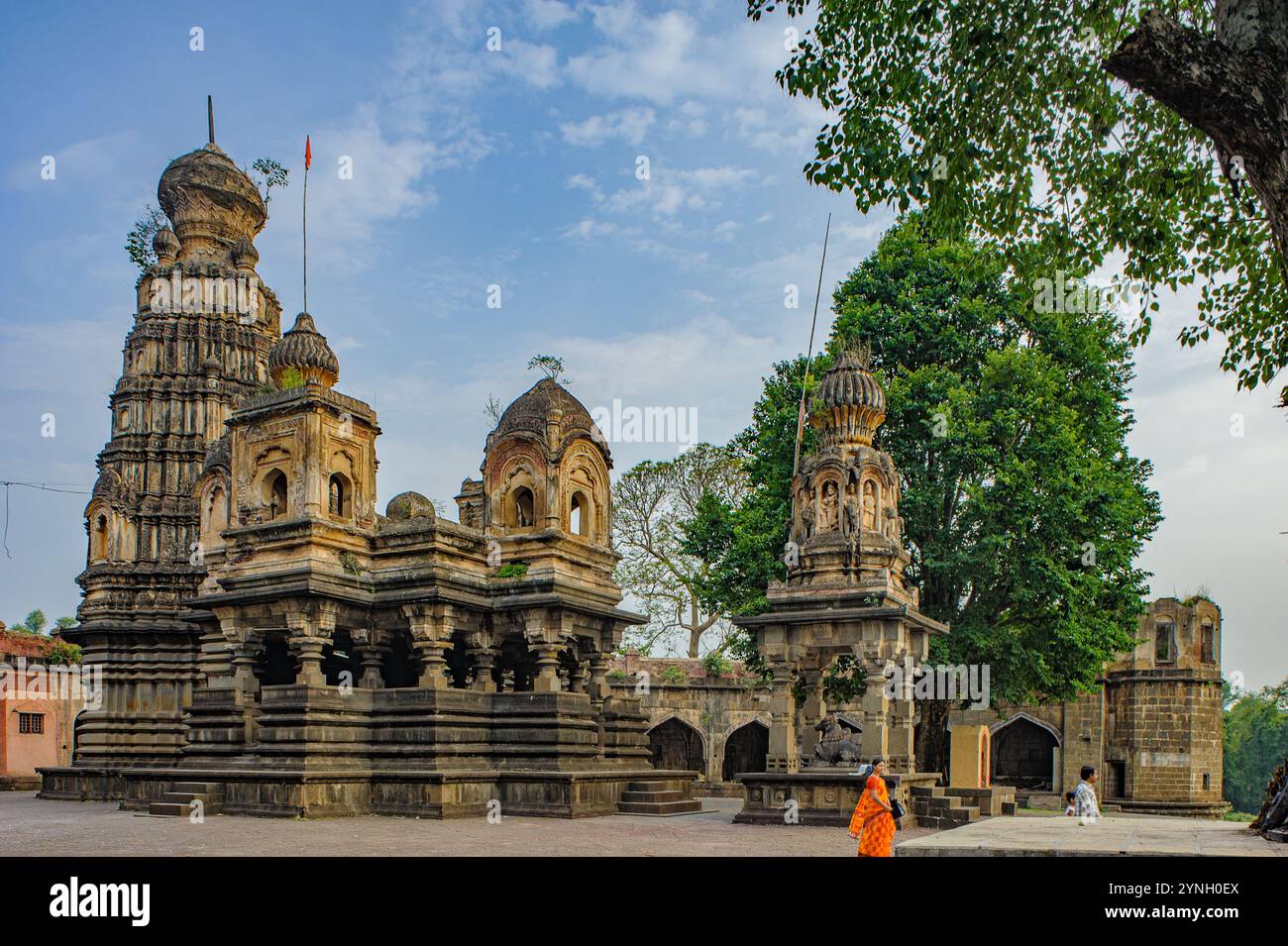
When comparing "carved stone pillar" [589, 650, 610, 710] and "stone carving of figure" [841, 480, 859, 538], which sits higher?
"stone carving of figure" [841, 480, 859, 538]

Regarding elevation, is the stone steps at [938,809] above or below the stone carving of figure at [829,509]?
below

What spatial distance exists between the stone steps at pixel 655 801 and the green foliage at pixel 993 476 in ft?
11.2

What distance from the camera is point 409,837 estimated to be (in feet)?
48.1

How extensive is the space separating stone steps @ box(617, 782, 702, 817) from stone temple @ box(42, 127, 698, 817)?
4 cm

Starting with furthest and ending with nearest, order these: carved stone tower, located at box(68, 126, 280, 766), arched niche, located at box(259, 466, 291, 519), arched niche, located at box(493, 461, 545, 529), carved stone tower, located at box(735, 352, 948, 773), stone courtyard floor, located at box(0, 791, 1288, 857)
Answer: carved stone tower, located at box(68, 126, 280, 766)
arched niche, located at box(493, 461, 545, 529)
arched niche, located at box(259, 466, 291, 519)
carved stone tower, located at box(735, 352, 948, 773)
stone courtyard floor, located at box(0, 791, 1288, 857)

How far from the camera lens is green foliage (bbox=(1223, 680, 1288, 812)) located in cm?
6381

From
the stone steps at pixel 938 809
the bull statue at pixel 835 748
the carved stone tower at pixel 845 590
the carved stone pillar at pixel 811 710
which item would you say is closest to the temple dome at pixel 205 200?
the carved stone tower at pixel 845 590

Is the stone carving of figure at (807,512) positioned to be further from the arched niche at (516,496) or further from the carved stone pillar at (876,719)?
the arched niche at (516,496)

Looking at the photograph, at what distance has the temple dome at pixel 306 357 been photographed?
2167 centimetres

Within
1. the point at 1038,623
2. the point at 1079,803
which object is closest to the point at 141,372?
the point at 1038,623

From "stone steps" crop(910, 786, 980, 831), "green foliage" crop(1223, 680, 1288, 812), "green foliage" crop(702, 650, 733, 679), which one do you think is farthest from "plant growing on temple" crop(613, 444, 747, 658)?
"green foliage" crop(1223, 680, 1288, 812)

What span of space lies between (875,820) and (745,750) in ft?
78.5

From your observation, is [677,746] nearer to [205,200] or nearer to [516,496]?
[516,496]

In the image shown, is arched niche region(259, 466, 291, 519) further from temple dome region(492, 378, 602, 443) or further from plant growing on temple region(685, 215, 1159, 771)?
plant growing on temple region(685, 215, 1159, 771)
